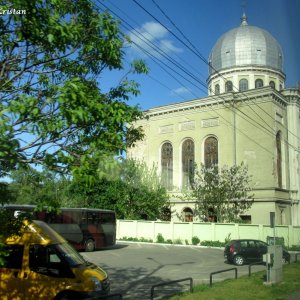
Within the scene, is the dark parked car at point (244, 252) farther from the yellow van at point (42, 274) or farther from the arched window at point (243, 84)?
the arched window at point (243, 84)

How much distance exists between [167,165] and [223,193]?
569 inches

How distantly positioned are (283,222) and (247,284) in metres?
34.2

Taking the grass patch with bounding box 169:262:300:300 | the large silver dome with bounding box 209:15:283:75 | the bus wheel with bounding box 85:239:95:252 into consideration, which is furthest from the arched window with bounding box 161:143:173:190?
the grass patch with bounding box 169:262:300:300

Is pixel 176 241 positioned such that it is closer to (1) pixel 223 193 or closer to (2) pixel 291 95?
(1) pixel 223 193

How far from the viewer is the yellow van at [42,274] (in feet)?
30.0

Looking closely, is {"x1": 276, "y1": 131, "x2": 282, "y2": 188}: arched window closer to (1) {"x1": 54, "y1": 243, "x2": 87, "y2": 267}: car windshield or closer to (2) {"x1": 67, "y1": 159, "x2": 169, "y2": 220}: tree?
(2) {"x1": 67, "y1": 159, "x2": 169, "y2": 220}: tree

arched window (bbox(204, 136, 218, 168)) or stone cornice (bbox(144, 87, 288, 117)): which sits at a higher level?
stone cornice (bbox(144, 87, 288, 117))

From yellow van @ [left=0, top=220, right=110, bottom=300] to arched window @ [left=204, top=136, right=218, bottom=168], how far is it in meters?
42.2

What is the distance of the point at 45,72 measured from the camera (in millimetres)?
7137

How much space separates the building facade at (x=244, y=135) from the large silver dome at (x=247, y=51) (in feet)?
0.46

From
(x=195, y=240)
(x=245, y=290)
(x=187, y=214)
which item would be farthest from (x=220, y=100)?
(x=245, y=290)

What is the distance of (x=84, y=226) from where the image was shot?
106 feet

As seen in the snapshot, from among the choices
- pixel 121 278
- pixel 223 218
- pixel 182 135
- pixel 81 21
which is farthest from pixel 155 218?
pixel 81 21

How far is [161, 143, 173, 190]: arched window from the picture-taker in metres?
55.4
